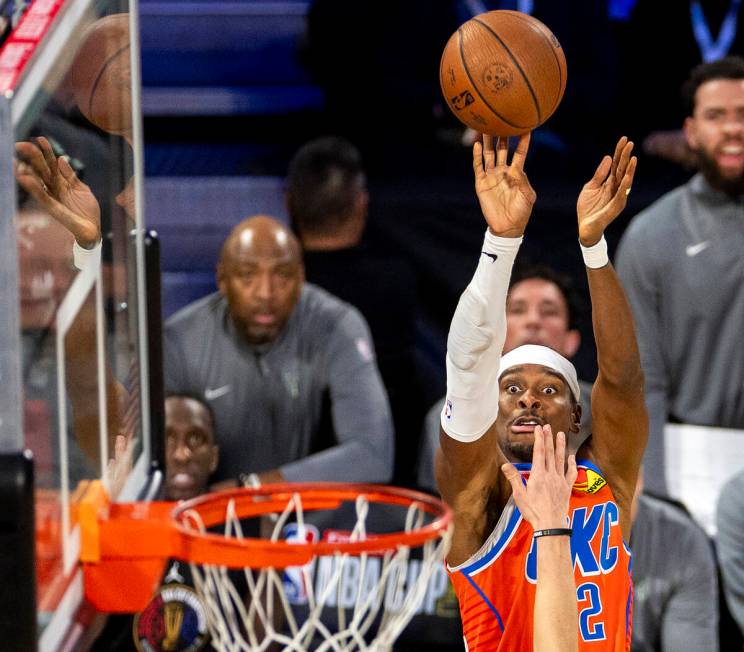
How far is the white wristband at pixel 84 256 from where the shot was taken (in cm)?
288

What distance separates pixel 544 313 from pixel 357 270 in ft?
3.70

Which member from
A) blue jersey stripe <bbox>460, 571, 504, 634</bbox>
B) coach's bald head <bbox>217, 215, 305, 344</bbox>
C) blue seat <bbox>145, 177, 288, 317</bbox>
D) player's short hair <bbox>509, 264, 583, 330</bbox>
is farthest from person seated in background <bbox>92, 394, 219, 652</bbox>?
blue jersey stripe <bbox>460, 571, 504, 634</bbox>

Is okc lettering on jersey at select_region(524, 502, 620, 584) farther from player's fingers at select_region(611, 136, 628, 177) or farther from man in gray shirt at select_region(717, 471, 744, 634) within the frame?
man in gray shirt at select_region(717, 471, 744, 634)

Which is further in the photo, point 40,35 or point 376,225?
point 376,225

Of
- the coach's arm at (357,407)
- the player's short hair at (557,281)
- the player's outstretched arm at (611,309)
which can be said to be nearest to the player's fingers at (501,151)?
the player's outstretched arm at (611,309)

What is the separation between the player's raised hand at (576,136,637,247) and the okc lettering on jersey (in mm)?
566

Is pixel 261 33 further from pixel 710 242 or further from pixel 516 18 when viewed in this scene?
pixel 516 18

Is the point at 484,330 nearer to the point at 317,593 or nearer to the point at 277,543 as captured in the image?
Answer: the point at 277,543

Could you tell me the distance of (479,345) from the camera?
2.76 metres

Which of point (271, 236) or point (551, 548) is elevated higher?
point (271, 236)

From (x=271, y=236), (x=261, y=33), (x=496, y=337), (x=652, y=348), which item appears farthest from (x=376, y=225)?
(x=496, y=337)

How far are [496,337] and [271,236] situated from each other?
83.9 inches

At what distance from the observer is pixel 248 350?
15.8 feet

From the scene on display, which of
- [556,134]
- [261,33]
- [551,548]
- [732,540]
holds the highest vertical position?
[261,33]
